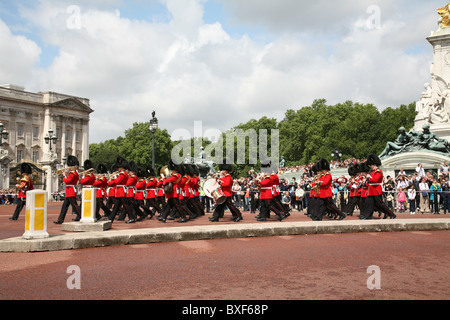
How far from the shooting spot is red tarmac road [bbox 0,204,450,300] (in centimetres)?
535

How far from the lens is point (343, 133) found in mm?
57562

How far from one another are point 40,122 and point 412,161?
6636 cm

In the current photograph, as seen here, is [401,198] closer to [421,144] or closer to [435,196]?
[435,196]

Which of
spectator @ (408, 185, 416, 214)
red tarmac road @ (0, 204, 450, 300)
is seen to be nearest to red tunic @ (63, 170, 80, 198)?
red tarmac road @ (0, 204, 450, 300)

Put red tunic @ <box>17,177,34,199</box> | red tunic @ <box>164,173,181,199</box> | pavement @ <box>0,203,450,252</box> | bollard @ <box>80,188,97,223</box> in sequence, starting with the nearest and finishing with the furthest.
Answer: pavement @ <box>0,203,450,252</box> → bollard @ <box>80,188,97,223</box> → red tunic @ <box>164,173,181,199</box> → red tunic @ <box>17,177,34,199</box>

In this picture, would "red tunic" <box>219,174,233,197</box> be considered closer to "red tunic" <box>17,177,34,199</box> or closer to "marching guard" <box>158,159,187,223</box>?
"marching guard" <box>158,159,187,223</box>

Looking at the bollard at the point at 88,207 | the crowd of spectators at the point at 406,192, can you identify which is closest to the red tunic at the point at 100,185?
the bollard at the point at 88,207

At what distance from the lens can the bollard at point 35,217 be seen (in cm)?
891

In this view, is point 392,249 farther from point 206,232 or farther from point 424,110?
point 424,110

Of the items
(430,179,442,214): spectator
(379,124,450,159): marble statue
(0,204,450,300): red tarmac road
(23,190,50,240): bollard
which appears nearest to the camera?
(0,204,450,300): red tarmac road

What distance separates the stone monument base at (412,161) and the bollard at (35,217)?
806 inches

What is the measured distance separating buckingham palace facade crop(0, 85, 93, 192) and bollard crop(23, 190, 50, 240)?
62.3m

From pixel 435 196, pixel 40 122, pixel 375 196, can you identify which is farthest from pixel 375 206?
pixel 40 122
